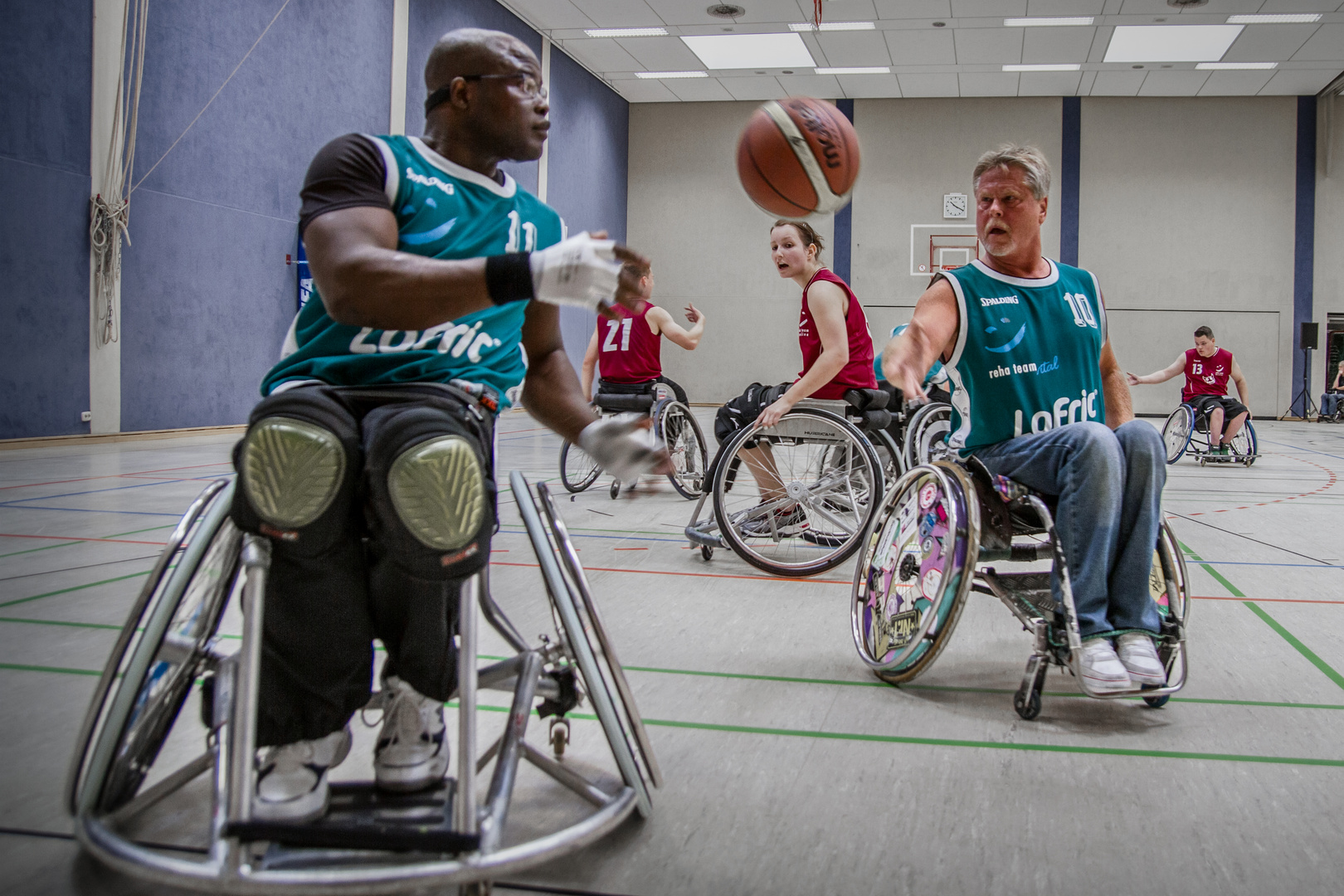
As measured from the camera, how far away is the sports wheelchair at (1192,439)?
8.00 meters

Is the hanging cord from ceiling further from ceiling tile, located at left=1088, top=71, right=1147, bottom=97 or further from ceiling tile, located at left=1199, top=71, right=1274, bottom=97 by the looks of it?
ceiling tile, located at left=1199, top=71, right=1274, bottom=97

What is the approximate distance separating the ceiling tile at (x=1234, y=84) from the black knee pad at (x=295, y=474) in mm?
15242

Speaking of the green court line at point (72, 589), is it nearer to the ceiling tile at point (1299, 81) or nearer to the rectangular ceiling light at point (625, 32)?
the rectangular ceiling light at point (625, 32)

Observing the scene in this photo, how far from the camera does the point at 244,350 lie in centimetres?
853

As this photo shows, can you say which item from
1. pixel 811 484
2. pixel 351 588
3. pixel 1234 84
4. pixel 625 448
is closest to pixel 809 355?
pixel 811 484

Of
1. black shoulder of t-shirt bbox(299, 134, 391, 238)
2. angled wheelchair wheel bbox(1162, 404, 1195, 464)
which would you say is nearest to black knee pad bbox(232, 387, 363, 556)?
black shoulder of t-shirt bbox(299, 134, 391, 238)

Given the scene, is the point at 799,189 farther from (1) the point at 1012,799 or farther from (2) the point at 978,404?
(1) the point at 1012,799

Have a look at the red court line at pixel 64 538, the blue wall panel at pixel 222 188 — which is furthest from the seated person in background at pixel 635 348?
the blue wall panel at pixel 222 188

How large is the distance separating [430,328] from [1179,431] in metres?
9.06

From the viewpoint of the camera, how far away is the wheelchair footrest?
1.05 m

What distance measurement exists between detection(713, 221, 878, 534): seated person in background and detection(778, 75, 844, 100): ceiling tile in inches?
432

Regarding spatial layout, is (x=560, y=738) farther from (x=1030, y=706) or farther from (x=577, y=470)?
(x=577, y=470)

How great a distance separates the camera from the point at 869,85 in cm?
1415

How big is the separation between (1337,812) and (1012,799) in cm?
47
